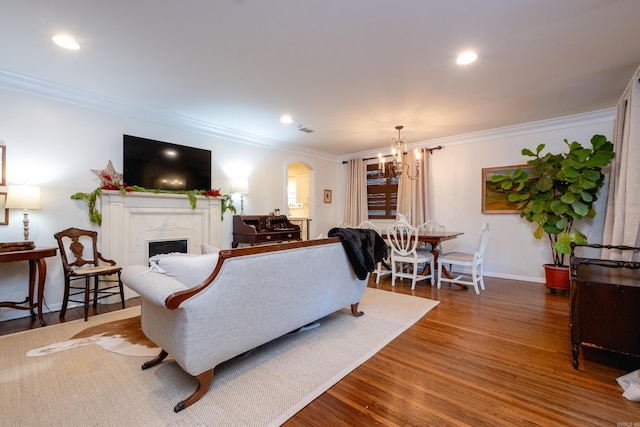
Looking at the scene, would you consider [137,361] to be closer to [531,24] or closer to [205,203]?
[205,203]

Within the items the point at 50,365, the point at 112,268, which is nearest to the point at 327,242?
the point at 50,365

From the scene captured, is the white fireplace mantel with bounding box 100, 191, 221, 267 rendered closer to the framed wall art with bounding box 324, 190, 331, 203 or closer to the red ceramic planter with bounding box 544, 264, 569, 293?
the framed wall art with bounding box 324, 190, 331, 203

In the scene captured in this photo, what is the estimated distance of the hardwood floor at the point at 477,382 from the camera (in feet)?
4.83

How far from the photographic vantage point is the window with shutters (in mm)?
5961

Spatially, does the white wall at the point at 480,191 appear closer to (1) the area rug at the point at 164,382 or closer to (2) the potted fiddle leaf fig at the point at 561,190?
(2) the potted fiddle leaf fig at the point at 561,190

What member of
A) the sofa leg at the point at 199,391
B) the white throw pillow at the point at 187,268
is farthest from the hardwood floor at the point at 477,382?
the white throw pillow at the point at 187,268

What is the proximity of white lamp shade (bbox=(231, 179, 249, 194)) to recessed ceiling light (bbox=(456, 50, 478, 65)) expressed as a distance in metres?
3.42

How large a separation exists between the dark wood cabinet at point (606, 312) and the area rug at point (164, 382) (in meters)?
1.29

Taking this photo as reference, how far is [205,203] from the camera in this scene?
425 centimetres

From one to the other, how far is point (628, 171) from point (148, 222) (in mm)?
5288

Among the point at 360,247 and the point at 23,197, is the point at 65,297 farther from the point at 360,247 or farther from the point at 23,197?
the point at 360,247

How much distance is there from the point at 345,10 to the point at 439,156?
13.1ft

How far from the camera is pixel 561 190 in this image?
3.88m

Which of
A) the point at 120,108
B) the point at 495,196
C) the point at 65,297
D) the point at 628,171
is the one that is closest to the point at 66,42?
the point at 120,108
